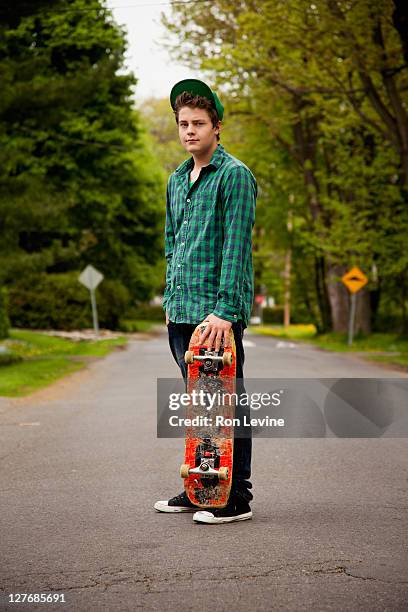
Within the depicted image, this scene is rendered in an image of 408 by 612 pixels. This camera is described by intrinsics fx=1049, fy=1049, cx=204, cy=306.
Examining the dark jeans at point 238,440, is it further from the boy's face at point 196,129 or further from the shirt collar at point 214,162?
the boy's face at point 196,129

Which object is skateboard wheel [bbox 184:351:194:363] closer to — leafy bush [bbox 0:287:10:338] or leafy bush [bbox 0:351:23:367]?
leafy bush [bbox 0:351:23:367]

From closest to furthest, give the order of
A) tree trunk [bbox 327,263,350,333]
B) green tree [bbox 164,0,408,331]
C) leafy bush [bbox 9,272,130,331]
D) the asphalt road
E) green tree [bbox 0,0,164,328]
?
the asphalt road < green tree [bbox 0,0,164,328] < green tree [bbox 164,0,408,331] < tree trunk [bbox 327,263,350,333] < leafy bush [bbox 9,272,130,331]

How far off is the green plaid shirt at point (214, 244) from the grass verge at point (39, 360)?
9.50 metres

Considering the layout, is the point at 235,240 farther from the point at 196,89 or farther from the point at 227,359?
the point at 196,89

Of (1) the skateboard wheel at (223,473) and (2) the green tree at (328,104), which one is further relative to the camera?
(2) the green tree at (328,104)

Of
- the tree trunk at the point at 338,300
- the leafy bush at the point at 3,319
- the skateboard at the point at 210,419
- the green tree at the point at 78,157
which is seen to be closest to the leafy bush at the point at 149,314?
the green tree at the point at 78,157

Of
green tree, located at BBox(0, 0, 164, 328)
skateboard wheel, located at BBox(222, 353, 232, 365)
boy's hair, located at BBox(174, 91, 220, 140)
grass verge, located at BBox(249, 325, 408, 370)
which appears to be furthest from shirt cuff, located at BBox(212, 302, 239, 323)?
green tree, located at BBox(0, 0, 164, 328)

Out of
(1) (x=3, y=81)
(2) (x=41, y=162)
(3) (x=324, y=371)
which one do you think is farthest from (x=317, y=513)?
(2) (x=41, y=162)

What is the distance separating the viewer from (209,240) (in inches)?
214

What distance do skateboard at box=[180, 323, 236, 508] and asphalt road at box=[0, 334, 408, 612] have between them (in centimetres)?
25

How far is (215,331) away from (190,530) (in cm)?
101

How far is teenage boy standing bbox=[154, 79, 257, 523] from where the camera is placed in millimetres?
5340

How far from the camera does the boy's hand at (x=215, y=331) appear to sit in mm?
5164

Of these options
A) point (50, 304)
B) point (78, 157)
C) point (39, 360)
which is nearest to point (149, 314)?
point (50, 304)
